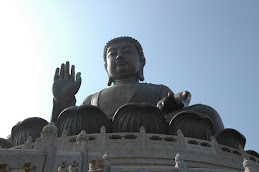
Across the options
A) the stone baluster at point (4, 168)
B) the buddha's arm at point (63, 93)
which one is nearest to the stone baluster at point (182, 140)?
the buddha's arm at point (63, 93)

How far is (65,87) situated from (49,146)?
7.84m

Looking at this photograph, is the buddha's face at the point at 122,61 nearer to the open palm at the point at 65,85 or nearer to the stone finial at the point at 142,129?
the open palm at the point at 65,85

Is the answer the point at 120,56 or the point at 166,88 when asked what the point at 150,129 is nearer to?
the point at 166,88

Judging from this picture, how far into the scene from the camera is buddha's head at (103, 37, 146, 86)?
48.1 feet

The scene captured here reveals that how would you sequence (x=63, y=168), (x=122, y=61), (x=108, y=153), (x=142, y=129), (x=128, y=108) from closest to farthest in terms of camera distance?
(x=63, y=168) → (x=108, y=153) → (x=142, y=129) → (x=128, y=108) → (x=122, y=61)

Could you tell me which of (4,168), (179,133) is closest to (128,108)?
(179,133)

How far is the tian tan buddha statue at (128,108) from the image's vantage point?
977cm

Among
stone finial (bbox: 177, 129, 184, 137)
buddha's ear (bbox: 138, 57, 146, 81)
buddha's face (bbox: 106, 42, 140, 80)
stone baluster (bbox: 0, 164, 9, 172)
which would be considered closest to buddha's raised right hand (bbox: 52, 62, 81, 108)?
buddha's face (bbox: 106, 42, 140, 80)

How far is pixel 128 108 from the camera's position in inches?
385

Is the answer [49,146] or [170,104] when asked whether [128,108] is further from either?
[49,146]

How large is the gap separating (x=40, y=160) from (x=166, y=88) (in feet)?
32.1

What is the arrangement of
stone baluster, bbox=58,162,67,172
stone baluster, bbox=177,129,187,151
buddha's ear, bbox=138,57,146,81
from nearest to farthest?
stone baluster, bbox=58,162,67,172 → stone baluster, bbox=177,129,187,151 → buddha's ear, bbox=138,57,146,81

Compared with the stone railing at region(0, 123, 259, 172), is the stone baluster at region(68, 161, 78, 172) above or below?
below

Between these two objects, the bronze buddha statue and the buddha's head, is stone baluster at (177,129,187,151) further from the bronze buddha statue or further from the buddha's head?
the buddha's head
